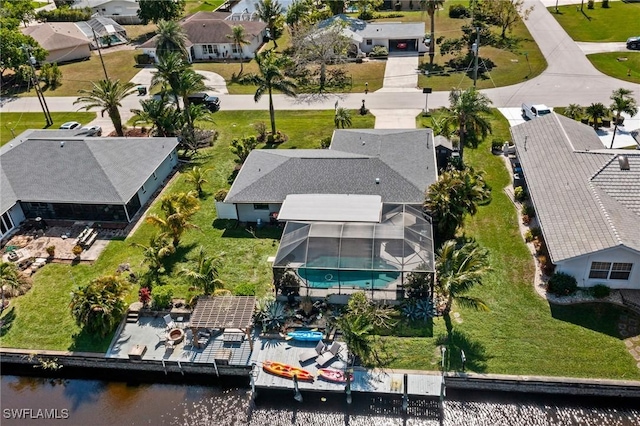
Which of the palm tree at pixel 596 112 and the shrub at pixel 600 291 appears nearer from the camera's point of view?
the shrub at pixel 600 291

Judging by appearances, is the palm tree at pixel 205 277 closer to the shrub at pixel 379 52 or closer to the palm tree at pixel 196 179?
the palm tree at pixel 196 179

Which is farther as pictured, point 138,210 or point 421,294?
point 138,210

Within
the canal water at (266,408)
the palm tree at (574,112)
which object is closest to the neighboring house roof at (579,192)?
the canal water at (266,408)

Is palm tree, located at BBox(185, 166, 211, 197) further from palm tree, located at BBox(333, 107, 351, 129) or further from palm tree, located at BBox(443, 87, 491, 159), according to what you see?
palm tree, located at BBox(443, 87, 491, 159)

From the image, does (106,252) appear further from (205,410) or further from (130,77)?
(130,77)

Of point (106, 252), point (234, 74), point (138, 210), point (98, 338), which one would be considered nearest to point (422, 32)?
point (234, 74)

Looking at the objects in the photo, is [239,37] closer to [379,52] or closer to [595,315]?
[379,52]

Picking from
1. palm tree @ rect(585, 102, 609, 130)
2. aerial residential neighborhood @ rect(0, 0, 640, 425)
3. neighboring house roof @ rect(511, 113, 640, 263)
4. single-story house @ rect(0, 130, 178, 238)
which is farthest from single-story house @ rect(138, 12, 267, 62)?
neighboring house roof @ rect(511, 113, 640, 263)
